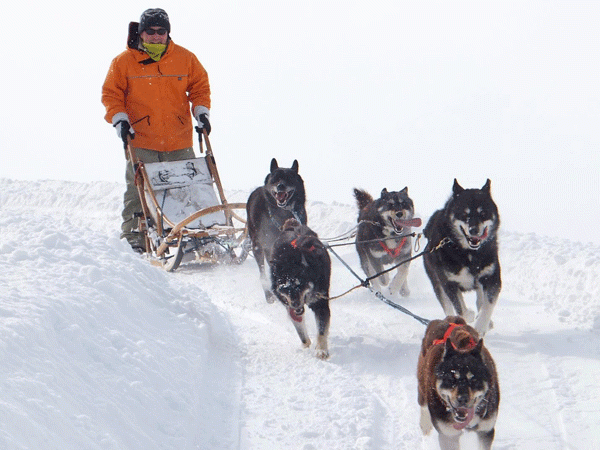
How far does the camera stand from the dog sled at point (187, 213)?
23.1 feet

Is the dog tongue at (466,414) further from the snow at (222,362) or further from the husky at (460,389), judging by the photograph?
the snow at (222,362)

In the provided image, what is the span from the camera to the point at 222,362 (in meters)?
4.61

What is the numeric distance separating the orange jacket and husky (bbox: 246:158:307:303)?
1.40 m

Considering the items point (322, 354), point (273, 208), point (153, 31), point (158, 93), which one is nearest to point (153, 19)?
point (153, 31)

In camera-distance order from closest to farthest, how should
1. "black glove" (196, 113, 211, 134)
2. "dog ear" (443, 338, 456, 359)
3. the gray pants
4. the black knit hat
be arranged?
1. "dog ear" (443, 338, 456, 359)
2. the black knit hat
3. "black glove" (196, 113, 211, 134)
4. the gray pants

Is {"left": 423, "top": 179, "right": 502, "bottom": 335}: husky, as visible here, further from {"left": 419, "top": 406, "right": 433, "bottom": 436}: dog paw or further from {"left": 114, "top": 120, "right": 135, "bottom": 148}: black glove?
{"left": 114, "top": 120, "right": 135, "bottom": 148}: black glove

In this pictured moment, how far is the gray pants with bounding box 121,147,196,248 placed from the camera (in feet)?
24.7

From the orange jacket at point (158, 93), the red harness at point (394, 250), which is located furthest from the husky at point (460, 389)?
the orange jacket at point (158, 93)

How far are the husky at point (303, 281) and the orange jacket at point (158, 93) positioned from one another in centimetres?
292

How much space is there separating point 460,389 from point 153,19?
5.17m

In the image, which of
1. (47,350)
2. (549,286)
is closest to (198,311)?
(47,350)

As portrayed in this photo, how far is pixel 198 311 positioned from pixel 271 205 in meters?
1.64

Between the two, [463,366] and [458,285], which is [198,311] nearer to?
[458,285]

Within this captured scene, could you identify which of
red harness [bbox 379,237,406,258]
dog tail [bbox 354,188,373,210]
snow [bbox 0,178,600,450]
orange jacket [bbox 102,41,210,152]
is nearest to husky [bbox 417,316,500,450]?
snow [bbox 0,178,600,450]
